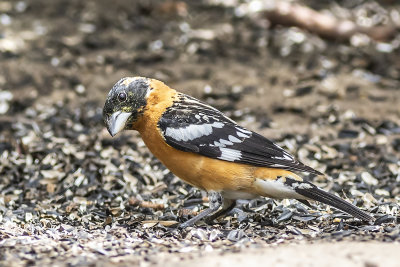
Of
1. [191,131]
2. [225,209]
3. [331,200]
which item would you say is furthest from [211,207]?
[331,200]

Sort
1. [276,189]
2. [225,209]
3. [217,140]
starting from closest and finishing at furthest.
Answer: [276,189] → [217,140] → [225,209]

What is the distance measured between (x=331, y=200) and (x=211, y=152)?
1.15 meters

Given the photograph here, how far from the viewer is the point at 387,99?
9484mm

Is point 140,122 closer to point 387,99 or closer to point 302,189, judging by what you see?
point 302,189

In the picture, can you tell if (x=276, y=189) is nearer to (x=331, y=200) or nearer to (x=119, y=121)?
(x=331, y=200)

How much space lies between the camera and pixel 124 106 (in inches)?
233

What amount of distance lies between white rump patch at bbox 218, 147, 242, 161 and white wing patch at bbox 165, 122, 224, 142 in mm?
237

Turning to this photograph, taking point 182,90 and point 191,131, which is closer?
point 191,131

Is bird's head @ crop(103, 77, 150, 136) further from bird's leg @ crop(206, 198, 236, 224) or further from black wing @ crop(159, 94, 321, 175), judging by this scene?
bird's leg @ crop(206, 198, 236, 224)

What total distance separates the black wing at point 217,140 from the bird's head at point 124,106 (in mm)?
285

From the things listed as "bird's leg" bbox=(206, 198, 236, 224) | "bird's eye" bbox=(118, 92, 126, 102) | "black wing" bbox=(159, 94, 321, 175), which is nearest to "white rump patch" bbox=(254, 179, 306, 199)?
"black wing" bbox=(159, 94, 321, 175)

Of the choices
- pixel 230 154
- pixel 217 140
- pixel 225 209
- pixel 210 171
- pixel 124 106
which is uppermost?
pixel 124 106

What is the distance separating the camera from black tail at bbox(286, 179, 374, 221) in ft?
17.6

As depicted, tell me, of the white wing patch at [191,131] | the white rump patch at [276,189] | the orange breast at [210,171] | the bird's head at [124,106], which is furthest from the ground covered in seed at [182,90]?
the bird's head at [124,106]
